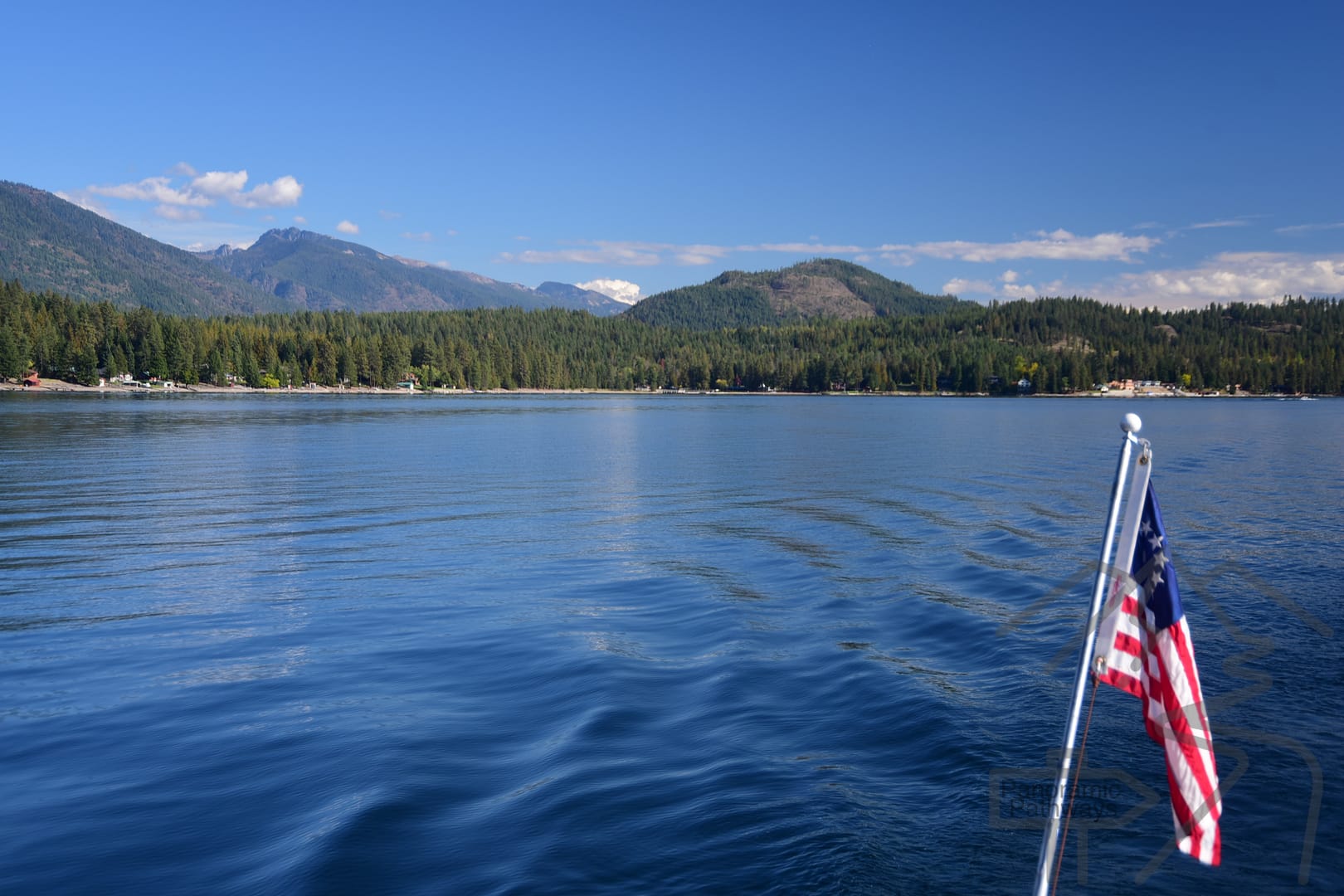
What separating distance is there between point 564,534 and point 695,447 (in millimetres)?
41897

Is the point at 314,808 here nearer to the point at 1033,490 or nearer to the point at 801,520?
the point at 801,520

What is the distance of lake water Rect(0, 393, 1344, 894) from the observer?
972cm

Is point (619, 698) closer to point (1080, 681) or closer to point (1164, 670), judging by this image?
point (1080, 681)

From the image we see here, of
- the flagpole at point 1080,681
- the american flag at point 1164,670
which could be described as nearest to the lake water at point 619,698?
the flagpole at point 1080,681

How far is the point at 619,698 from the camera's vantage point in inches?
586

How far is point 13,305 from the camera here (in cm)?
18100

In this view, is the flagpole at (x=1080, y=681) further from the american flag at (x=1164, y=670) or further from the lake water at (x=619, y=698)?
the lake water at (x=619, y=698)

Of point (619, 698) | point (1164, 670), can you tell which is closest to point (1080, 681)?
point (1164, 670)

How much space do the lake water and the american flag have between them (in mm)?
3853

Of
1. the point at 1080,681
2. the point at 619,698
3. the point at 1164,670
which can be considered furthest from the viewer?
the point at 619,698

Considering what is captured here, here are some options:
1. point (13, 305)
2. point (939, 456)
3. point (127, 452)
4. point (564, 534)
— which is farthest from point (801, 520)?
point (13, 305)

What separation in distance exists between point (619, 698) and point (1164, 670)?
10097 mm

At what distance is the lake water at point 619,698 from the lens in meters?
9.72

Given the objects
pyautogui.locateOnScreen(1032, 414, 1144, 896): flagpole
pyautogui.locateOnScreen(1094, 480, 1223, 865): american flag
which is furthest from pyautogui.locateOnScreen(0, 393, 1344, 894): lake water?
pyautogui.locateOnScreen(1094, 480, 1223, 865): american flag
